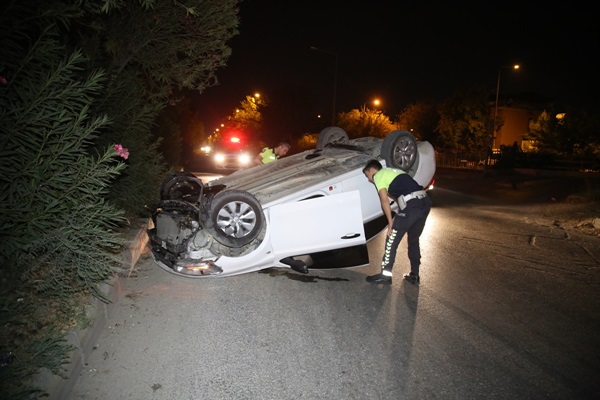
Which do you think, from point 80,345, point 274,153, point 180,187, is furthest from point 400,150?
point 80,345

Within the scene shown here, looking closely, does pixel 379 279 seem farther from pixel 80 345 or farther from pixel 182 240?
pixel 80 345

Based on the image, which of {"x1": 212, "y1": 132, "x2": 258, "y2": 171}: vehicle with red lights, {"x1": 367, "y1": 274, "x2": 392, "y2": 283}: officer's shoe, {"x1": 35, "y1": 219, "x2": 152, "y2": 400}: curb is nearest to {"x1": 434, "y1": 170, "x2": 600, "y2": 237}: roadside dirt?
{"x1": 367, "y1": 274, "x2": 392, "y2": 283}: officer's shoe

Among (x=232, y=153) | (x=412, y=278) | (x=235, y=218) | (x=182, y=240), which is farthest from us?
(x=232, y=153)

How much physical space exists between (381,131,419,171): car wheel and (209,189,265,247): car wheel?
228cm

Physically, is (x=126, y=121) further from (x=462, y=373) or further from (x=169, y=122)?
(x=169, y=122)

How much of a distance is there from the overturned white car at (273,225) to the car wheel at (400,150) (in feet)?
1.68

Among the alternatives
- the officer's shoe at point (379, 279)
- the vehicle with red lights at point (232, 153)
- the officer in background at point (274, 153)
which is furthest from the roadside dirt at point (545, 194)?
the vehicle with red lights at point (232, 153)

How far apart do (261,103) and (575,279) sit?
3376cm

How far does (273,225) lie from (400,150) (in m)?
2.49

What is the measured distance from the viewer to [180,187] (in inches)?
241

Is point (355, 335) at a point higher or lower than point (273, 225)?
lower

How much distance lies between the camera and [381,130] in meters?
31.0

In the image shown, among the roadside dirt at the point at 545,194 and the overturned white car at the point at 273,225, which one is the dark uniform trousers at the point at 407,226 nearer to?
the overturned white car at the point at 273,225

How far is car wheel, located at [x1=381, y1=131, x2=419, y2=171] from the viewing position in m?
5.89
